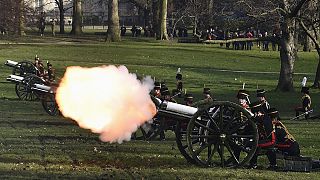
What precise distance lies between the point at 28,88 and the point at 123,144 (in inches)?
362

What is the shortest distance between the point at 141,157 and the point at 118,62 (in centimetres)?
3592

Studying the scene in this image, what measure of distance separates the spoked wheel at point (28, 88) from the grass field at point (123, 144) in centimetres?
55

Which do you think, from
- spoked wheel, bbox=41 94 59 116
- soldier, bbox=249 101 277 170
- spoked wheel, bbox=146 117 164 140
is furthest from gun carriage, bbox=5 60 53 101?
soldier, bbox=249 101 277 170

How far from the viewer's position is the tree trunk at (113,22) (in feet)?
234

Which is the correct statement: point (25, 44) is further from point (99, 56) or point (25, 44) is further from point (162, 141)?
point (162, 141)

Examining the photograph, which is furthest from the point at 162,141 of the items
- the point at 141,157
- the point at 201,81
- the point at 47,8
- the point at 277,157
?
the point at 47,8

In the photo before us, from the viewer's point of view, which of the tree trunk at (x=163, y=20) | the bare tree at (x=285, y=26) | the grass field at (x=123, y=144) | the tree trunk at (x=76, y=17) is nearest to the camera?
the grass field at (x=123, y=144)

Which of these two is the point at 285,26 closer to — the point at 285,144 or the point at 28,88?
the point at 28,88

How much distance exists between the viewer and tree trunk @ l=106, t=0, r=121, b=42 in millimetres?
71375

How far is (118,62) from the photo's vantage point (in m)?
53.0

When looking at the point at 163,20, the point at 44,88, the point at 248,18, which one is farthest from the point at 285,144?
the point at 163,20

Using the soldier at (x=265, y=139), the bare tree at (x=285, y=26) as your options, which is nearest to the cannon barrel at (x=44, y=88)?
the soldier at (x=265, y=139)

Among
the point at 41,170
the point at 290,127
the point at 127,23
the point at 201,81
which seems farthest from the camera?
the point at 127,23

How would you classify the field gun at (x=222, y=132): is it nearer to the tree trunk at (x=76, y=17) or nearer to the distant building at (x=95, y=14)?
the tree trunk at (x=76, y=17)
